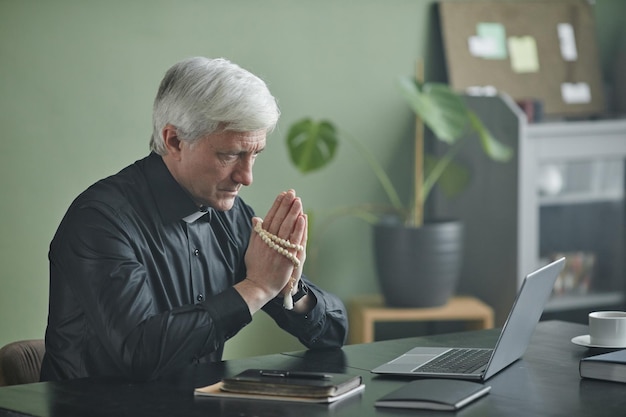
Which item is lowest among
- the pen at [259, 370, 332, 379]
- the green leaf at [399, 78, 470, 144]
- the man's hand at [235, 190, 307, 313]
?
the pen at [259, 370, 332, 379]

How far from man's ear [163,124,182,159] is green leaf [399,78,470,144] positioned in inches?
61.5

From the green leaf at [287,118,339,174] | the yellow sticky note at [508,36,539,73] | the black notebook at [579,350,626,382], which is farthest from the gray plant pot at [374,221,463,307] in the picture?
the black notebook at [579,350,626,382]

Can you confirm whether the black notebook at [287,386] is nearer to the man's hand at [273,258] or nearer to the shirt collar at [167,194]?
the man's hand at [273,258]

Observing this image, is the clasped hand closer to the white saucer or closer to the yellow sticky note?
the white saucer

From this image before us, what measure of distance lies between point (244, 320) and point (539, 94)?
8.55 ft

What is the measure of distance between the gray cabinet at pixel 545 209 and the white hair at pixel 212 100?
1.89 m

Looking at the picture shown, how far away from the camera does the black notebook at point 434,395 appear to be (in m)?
1.66

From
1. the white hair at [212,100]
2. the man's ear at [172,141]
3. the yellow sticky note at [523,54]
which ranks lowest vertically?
the man's ear at [172,141]

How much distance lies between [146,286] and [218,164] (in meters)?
0.34

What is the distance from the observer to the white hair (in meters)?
2.18

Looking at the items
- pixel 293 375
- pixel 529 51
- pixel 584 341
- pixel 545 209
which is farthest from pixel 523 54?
pixel 293 375

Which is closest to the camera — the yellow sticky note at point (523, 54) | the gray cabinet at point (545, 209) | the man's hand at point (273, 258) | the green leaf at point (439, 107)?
the man's hand at point (273, 258)

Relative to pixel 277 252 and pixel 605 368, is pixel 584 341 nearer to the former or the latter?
pixel 605 368

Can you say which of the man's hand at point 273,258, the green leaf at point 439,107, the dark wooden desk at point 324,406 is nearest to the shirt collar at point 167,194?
the man's hand at point 273,258
